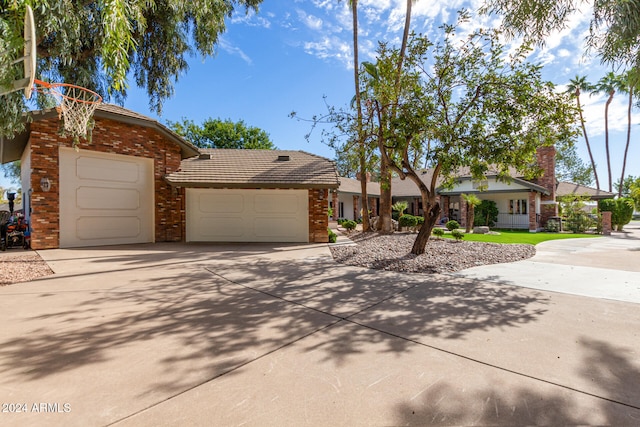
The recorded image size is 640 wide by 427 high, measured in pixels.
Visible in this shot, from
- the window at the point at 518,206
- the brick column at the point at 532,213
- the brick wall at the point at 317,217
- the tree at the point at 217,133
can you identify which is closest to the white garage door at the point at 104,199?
the brick wall at the point at 317,217

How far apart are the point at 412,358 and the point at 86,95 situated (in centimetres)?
1048

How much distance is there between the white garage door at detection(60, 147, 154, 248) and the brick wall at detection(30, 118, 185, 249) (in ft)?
0.74

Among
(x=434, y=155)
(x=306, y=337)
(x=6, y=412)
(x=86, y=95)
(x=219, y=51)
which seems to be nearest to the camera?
(x=6, y=412)

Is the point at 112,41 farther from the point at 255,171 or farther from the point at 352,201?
the point at 352,201

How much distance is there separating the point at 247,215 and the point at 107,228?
5.05 m

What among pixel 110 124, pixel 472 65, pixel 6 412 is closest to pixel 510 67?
pixel 472 65

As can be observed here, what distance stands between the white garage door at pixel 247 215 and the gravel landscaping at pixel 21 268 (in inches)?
201

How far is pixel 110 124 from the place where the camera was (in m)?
10.4

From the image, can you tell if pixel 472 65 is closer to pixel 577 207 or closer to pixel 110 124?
pixel 110 124

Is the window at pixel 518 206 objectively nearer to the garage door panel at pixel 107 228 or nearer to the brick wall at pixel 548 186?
the brick wall at pixel 548 186

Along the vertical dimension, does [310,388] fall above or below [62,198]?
below

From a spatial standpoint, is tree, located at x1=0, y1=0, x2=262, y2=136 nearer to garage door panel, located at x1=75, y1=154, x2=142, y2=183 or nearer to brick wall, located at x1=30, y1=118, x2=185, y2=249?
brick wall, located at x1=30, y1=118, x2=185, y2=249

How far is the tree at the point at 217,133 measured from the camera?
1145 inches

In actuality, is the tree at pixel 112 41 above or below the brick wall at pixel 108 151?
above
